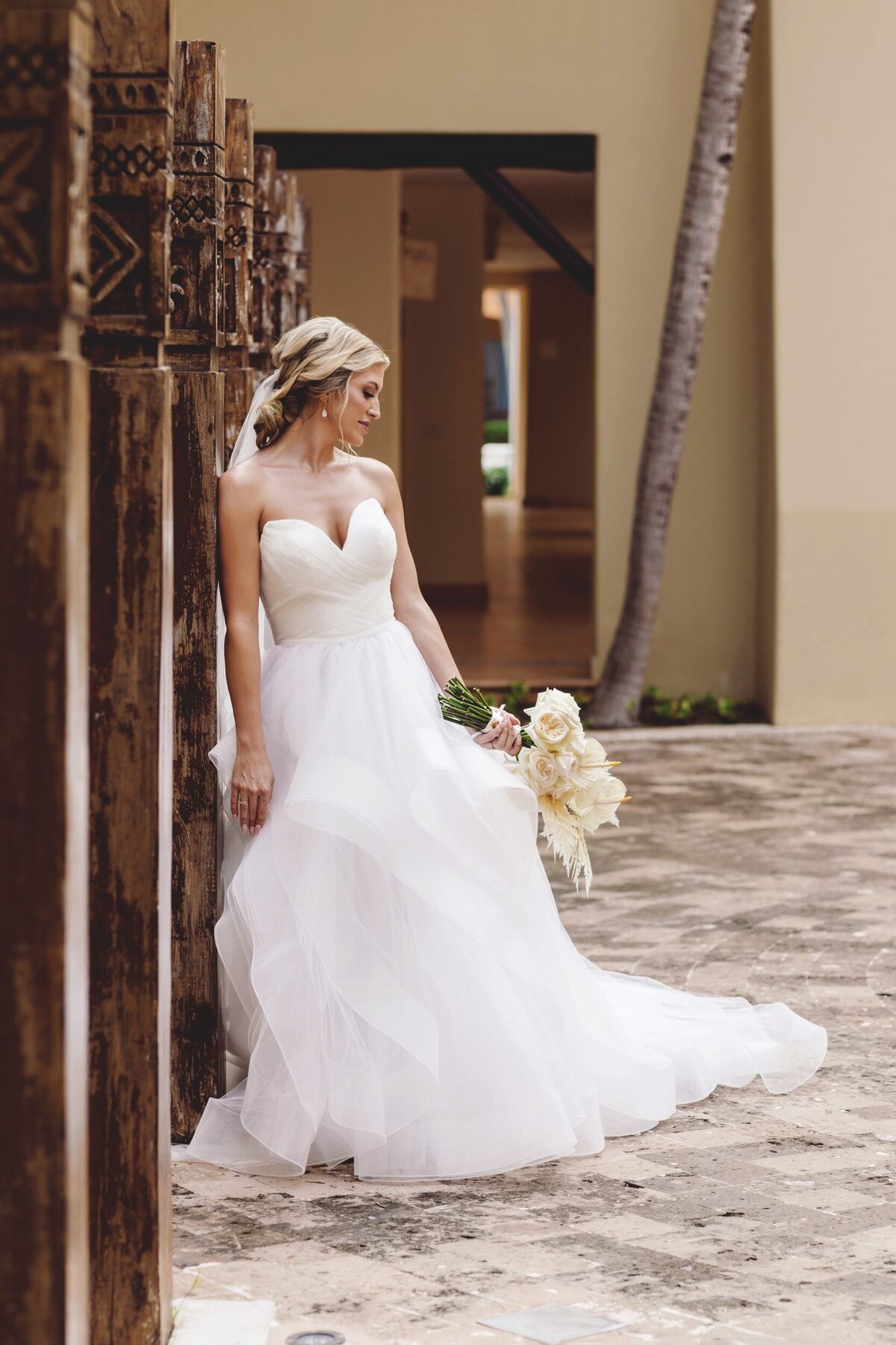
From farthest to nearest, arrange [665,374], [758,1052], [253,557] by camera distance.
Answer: [665,374] → [758,1052] → [253,557]

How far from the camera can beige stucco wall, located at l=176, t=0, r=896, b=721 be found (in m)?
10.8

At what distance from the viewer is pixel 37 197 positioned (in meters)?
2.28

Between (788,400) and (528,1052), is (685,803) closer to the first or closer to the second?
(788,400)

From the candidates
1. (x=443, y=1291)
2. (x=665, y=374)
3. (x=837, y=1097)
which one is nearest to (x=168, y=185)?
(x=443, y=1291)

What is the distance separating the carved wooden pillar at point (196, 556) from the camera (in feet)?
14.1

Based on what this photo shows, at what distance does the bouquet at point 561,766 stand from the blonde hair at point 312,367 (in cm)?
75

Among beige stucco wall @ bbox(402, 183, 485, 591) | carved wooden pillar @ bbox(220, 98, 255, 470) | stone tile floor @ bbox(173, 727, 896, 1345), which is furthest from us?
beige stucco wall @ bbox(402, 183, 485, 591)

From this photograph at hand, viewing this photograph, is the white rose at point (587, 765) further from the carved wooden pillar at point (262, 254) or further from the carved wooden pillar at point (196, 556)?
the carved wooden pillar at point (262, 254)

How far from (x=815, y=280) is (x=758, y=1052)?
6.96 metres

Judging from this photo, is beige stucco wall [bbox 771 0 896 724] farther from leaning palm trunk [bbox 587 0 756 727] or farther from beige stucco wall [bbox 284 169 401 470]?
beige stucco wall [bbox 284 169 401 470]

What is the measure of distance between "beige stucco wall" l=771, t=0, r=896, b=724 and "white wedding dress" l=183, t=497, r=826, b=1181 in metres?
6.56

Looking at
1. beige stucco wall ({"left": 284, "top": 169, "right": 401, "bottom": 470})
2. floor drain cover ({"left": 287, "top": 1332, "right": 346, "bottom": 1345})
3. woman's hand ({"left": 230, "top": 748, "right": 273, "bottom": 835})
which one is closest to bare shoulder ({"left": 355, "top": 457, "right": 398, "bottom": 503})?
woman's hand ({"left": 230, "top": 748, "right": 273, "bottom": 835})

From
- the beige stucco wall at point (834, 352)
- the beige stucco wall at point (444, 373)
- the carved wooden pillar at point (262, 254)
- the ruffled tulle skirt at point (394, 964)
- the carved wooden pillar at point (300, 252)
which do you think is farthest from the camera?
the beige stucco wall at point (444, 373)

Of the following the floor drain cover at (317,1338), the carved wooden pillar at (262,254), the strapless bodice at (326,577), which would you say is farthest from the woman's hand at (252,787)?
the carved wooden pillar at (262,254)
